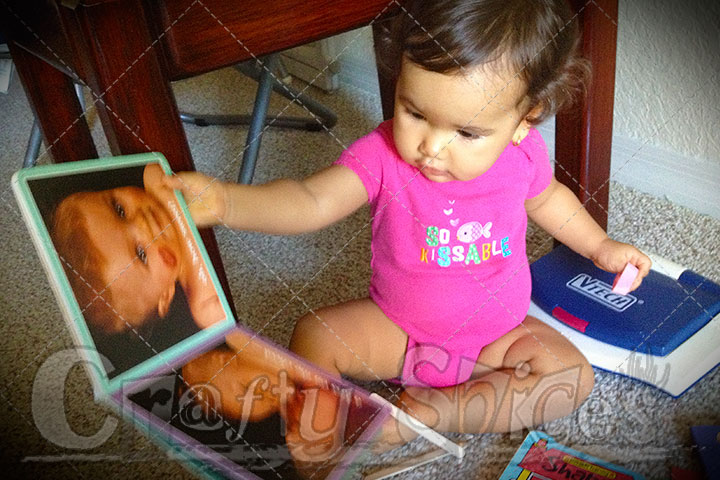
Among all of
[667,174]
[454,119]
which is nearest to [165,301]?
[454,119]

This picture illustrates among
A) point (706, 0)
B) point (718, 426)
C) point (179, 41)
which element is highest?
point (179, 41)

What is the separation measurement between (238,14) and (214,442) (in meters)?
0.33

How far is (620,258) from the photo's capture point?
733 millimetres

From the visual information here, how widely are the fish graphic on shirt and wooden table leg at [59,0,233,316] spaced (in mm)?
301

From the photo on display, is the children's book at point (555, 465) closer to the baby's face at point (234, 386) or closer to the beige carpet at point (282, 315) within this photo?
the beige carpet at point (282, 315)

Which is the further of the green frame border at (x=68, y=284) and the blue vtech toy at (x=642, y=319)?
the blue vtech toy at (x=642, y=319)

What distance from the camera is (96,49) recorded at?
0.43 m

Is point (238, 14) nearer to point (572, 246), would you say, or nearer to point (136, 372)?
point (136, 372)

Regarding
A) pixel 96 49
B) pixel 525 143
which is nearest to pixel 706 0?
pixel 525 143

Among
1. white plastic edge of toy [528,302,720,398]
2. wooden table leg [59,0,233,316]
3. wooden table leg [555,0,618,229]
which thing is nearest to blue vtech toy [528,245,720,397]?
white plastic edge of toy [528,302,720,398]

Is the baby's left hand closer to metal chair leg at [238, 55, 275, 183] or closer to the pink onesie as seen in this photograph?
the pink onesie

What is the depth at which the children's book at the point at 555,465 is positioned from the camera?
0.59 metres

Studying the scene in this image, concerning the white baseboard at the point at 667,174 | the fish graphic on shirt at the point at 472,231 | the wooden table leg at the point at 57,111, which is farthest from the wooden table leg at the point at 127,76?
the white baseboard at the point at 667,174

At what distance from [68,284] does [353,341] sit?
1.01ft
